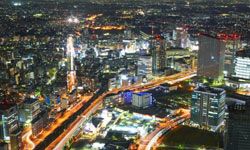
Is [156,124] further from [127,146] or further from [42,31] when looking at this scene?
[42,31]

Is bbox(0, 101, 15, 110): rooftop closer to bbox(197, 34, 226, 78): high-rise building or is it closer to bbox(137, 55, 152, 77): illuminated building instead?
bbox(137, 55, 152, 77): illuminated building

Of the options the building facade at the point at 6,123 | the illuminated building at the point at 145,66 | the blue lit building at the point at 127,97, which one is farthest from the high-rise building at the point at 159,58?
the building facade at the point at 6,123

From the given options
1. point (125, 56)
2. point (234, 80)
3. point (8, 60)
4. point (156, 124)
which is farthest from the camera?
point (125, 56)

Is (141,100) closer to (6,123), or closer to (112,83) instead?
(112,83)

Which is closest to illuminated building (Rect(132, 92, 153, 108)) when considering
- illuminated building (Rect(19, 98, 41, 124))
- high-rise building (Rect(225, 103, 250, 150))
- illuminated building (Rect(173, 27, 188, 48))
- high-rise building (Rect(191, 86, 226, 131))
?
high-rise building (Rect(191, 86, 226, 131))

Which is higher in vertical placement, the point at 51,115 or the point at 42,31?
the point at 42,31

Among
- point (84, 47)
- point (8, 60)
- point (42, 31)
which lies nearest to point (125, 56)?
point (84, 47)

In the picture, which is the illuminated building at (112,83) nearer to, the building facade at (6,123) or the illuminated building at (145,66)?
the illuminated building at (145,66)
